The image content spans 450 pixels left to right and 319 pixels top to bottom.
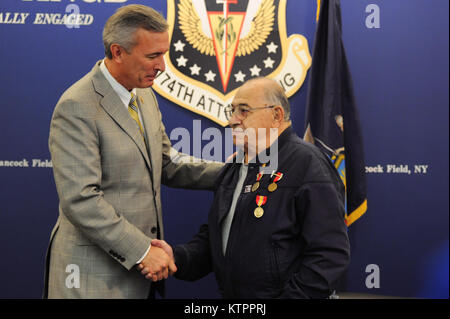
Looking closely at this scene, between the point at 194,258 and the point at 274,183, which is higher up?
the point at 274,183

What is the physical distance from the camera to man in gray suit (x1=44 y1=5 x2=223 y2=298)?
6.24 feet

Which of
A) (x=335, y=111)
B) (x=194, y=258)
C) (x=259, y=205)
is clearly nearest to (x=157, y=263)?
(x=194, y=258)

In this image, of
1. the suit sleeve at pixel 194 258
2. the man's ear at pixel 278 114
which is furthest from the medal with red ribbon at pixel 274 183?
the suit sleeve at pixel 194 258

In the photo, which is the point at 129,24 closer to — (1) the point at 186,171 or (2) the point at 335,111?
(1) the point at 186,171

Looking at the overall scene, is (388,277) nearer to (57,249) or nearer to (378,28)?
(378,28)

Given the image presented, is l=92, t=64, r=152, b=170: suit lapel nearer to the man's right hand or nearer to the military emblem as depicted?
the man's right hand

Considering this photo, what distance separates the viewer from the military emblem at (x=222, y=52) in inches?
126

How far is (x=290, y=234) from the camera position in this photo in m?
1.86

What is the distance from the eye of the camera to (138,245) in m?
1.94

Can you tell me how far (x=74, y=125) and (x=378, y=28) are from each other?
2316 mm

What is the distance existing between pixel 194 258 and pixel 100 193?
575mm

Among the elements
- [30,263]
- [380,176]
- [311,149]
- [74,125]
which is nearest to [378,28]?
[380,176]

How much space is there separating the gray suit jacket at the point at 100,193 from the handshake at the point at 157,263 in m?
0.05

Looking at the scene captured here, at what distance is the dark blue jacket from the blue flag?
105 centimetres
